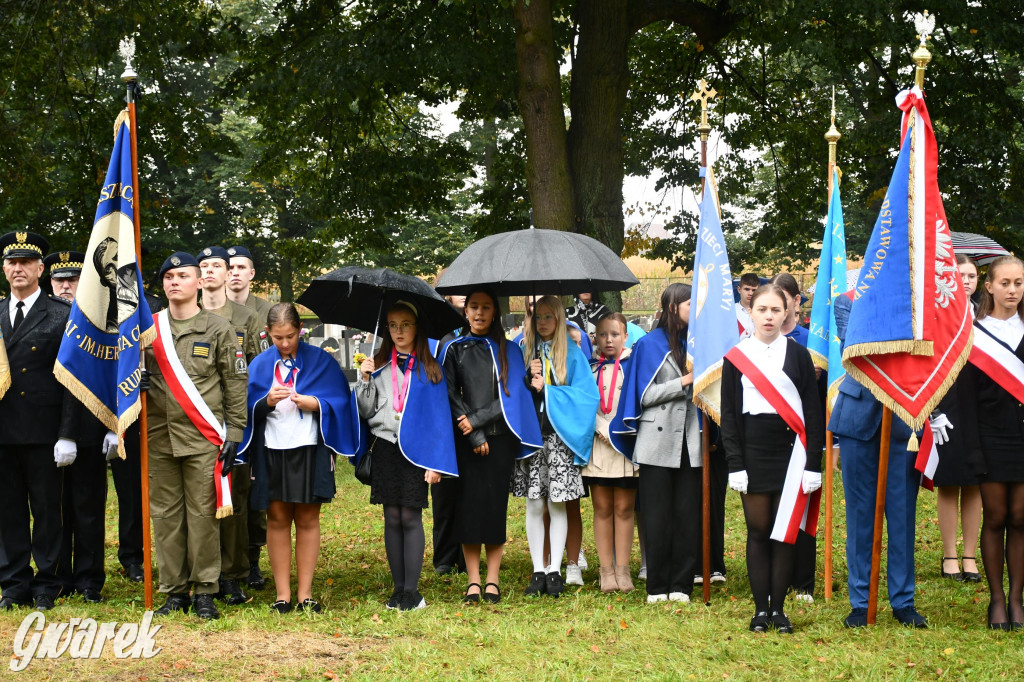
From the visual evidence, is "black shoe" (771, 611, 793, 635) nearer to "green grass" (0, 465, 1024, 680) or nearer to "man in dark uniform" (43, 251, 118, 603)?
"green grass" (0, 465, 1024, 680)

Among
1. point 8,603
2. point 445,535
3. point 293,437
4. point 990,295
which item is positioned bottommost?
point 8,603

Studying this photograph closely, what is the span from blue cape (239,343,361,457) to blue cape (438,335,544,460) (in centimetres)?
67

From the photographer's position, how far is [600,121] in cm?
1259

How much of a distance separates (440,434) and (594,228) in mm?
5895

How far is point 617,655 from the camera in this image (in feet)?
18.9

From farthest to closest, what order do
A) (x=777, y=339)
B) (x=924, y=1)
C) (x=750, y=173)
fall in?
(x=750, y=173)
(x=924, y=1)
(x=777, y=339)

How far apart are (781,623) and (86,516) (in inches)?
181

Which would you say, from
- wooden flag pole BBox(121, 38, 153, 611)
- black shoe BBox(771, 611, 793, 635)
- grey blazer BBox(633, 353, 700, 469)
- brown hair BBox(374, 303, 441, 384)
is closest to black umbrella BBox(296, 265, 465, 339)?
brown hair BBox(374, 303, 441, 384)

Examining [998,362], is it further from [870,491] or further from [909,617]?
[909,617]

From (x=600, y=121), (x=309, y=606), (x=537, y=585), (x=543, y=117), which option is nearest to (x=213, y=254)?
(x=309, y=606)

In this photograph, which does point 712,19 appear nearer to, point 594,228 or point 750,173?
point 594,228

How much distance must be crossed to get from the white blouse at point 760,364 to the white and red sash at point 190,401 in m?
3.17

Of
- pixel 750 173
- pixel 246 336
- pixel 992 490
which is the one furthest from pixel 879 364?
pixel 750 173

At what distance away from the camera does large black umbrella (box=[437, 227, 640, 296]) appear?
22.1 ft
